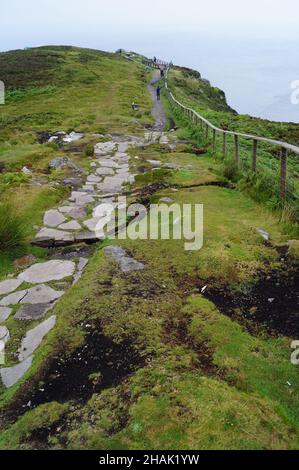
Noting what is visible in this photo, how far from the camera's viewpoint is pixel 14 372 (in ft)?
12.4

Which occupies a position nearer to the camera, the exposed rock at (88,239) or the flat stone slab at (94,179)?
the exposed rock at (88,239)

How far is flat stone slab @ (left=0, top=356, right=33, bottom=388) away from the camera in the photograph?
3.67m

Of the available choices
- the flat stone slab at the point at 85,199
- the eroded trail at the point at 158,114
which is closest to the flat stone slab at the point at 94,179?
the flat stone slab at the point at 85,199

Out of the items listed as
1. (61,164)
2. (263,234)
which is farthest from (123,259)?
(61,164)

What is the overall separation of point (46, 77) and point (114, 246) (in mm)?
43325

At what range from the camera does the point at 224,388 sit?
3.10 metres

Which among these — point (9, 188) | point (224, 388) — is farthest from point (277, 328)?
point (9, 188)

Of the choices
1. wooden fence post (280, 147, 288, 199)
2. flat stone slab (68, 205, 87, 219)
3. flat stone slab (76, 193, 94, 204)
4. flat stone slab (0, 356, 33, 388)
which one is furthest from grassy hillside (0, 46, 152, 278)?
wooden fence post (280, 147, 288, 199)

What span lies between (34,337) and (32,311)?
55 centimetres

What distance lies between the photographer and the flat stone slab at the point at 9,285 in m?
5.20

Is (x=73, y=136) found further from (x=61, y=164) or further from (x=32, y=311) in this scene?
(x=32, y=311)

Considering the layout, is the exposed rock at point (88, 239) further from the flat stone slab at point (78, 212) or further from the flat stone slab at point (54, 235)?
the flat stone slab at point (78, 212)

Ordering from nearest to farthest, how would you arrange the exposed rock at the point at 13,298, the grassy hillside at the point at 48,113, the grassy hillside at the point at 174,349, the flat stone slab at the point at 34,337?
the grassy hillside at the point at 174,349 < the flat stone slab at the point at 34,337 < the exposed rock at the point at 13,298 < the grassy hillside at the point at 48,113

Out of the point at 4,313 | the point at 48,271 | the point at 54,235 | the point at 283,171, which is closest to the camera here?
the point at 4,313
